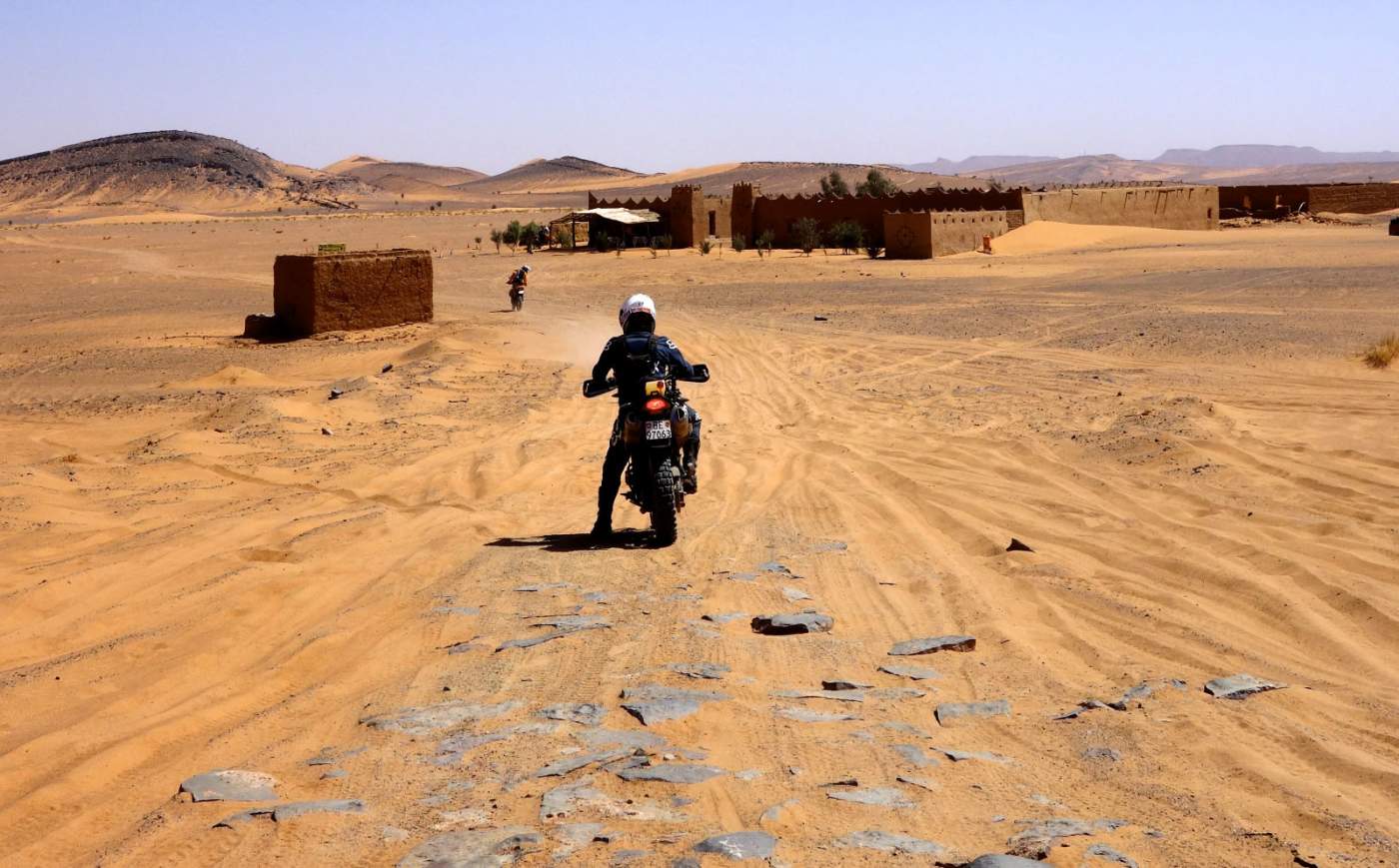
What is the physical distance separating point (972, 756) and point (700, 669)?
1.33 metres

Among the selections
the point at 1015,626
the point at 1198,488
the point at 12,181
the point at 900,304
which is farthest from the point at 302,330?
the point at 12,181

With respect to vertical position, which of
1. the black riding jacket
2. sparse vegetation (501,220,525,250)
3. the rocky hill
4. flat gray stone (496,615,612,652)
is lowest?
flat gray stone (496,615,612,652)

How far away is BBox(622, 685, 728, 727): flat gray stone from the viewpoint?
493 cm

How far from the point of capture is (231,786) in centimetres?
437

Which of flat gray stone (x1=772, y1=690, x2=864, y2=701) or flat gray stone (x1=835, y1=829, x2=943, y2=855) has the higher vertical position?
flat gray stone (x1=835, y1=829, x2=943, y2=855)

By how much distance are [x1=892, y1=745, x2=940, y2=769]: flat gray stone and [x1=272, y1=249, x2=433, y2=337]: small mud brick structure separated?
17.2 meters

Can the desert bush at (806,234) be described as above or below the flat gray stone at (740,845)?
above

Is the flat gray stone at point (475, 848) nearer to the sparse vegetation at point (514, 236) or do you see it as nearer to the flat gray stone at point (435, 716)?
the flat gray stone at point (435, 716)

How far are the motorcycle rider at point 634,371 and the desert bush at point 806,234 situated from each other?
3409cm

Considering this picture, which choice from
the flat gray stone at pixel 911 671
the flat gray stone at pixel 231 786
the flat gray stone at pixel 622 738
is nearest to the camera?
the flat gray stone at pixel 231 786

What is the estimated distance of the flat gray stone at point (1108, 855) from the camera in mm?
3777

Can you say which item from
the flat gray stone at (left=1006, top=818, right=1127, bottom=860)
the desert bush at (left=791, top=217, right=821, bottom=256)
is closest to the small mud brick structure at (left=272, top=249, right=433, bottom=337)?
the flat gray stone at (left=1006, top=818, right=1127, bottom=860)

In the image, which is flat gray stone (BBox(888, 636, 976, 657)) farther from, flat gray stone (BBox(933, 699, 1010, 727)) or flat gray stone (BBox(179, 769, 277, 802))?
flat gray stone (BBox(179, 769, 277, 802))

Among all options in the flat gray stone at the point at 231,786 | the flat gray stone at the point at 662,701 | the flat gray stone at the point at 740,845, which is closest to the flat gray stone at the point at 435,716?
the flat gray stone at the point at 662,701
